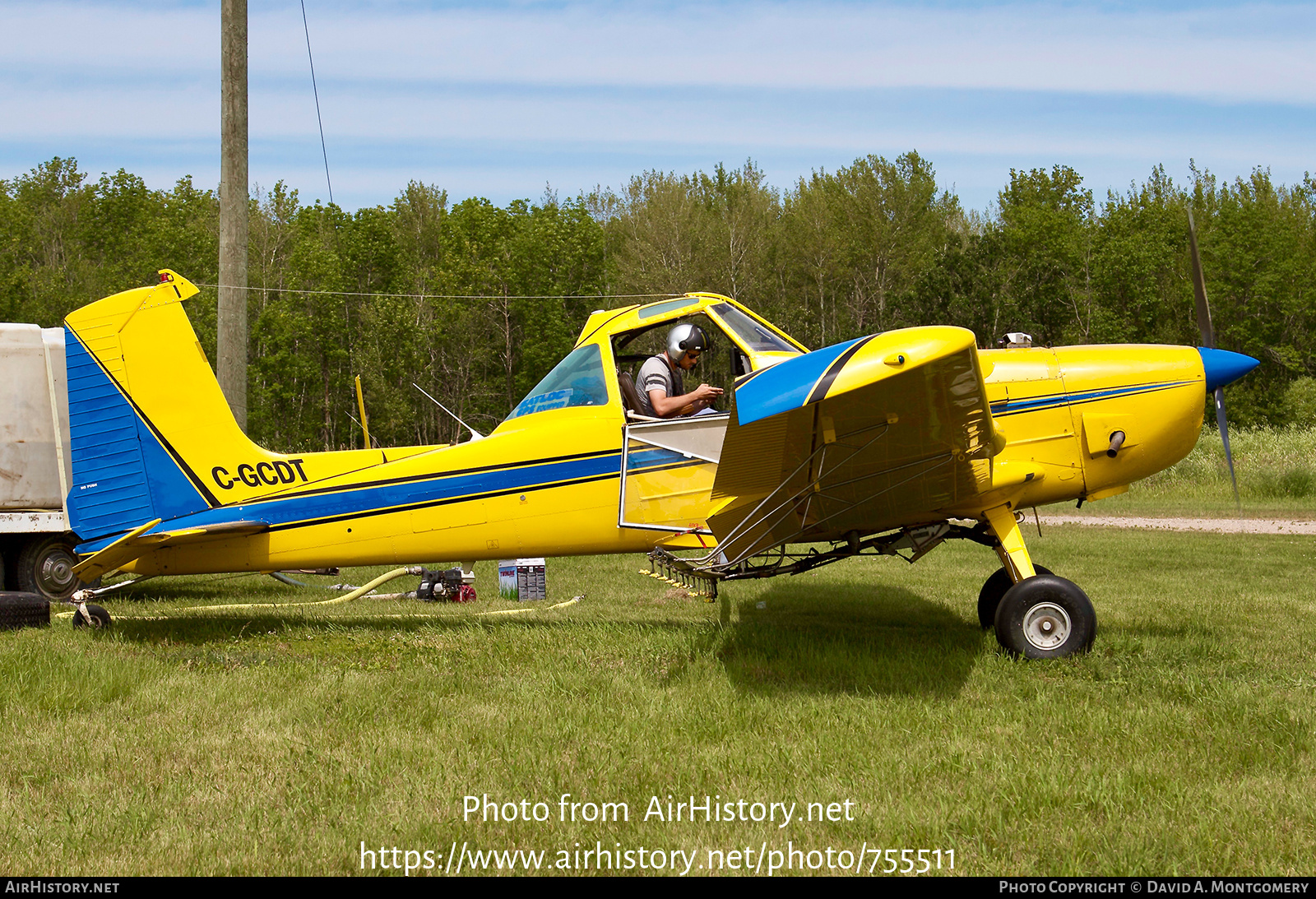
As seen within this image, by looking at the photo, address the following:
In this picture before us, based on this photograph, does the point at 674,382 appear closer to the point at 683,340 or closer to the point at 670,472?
the point at 683,340

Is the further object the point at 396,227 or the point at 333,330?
the point at 396,227

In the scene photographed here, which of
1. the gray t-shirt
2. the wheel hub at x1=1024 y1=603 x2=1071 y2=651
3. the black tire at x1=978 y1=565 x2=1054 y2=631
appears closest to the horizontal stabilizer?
the gray t-shirt

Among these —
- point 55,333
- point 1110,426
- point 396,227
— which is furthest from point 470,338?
point 1110,426

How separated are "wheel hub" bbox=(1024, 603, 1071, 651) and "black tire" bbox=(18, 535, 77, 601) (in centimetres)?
995

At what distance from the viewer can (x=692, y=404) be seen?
7.02 m

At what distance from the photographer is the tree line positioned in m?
40.4

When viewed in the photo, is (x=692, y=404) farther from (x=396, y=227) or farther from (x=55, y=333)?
(x=396, y=227)

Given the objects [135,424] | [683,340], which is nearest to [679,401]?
[683,340]

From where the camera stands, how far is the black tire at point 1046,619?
6.07m

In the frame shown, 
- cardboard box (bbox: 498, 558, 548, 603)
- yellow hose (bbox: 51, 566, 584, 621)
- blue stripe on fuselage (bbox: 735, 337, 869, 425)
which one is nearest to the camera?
blue stripe on fuselage (bbox: 735, 337, 869, 425)

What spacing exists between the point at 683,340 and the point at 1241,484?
2251 cm

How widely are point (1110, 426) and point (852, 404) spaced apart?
8.19 ft

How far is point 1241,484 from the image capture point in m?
24.0

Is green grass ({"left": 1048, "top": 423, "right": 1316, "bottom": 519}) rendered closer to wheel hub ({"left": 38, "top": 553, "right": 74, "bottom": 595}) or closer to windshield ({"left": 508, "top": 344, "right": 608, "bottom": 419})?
windshield ({"left": 508, "top": 344, "right": 608, "bottom": 419})
